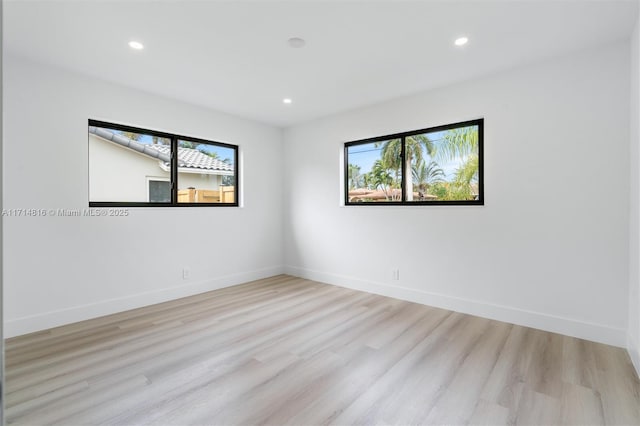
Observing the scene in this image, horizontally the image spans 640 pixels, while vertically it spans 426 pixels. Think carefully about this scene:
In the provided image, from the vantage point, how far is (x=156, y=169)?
156 inches

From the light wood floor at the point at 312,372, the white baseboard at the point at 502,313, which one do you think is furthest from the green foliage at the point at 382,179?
the light wood floor at the point at 312,372

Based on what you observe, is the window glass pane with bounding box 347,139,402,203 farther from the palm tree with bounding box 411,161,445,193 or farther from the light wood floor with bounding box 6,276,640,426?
the light wood floor with bounding box 6,276,640,426

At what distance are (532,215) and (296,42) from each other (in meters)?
2.64

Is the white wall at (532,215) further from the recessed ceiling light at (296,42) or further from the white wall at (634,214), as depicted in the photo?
the recessed ceiling light at (296,42)

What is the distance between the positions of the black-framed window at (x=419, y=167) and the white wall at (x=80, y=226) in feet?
6.21

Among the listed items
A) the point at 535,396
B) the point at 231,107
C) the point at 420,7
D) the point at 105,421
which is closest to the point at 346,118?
the point at 231,107

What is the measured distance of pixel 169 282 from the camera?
397cm

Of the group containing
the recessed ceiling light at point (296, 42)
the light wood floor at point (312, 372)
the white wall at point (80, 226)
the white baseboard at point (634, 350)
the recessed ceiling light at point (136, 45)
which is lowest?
the light wood floor at point (312, 372)

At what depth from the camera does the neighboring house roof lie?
3.59 metres

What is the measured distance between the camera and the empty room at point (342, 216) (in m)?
2.17

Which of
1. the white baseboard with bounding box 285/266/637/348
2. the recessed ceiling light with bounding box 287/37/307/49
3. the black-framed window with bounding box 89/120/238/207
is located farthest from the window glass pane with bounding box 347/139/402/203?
the recessed ceiling light with bounding box 287/37/307/49

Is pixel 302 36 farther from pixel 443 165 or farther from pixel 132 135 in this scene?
pixel 132 135

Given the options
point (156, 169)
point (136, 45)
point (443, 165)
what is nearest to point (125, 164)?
point (156, 169)

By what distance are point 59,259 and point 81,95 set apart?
163 centimetres
